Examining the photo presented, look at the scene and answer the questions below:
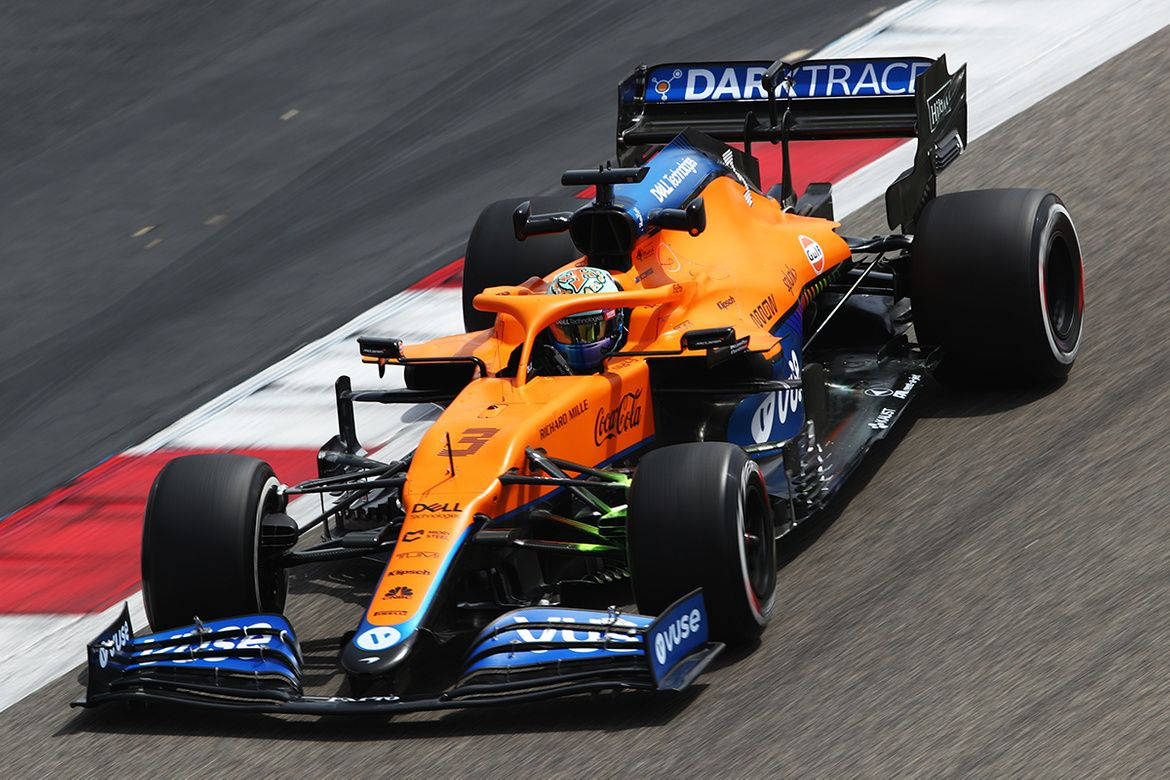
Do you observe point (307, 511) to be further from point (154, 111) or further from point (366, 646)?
point (154, 111)

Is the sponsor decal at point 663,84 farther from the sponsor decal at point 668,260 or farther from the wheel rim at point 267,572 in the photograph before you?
the wheel rim at point 267,572

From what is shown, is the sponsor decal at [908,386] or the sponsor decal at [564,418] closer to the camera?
the sponsor decal at [564,418]

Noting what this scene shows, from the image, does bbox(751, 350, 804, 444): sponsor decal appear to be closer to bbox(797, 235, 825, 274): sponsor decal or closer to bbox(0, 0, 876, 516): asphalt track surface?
bbox(797, 235, 825, 274): sponsor decal

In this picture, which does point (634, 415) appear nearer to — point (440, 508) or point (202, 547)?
point (440, 508)

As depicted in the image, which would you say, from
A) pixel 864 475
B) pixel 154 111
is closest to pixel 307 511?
pixel 864 475

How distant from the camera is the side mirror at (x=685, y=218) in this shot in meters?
8.33

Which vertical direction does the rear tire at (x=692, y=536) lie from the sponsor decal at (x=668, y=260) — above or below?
below

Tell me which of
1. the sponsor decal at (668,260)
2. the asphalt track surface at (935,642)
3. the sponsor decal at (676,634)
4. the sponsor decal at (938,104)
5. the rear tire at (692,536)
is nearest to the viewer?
the asphalt track surface at (935,642)

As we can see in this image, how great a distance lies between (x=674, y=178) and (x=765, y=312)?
0.87m

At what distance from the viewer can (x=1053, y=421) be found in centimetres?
886

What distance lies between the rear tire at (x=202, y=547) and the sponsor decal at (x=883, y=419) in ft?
9.42

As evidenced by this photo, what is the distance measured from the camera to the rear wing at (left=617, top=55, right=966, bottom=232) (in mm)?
9680

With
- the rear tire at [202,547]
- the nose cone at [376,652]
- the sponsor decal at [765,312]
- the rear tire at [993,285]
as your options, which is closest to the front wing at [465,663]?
the nose cone at [376,652]

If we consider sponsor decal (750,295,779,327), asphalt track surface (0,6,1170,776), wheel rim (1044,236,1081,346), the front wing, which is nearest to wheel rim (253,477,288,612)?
asphalt track surface (0,6,1170,776)
